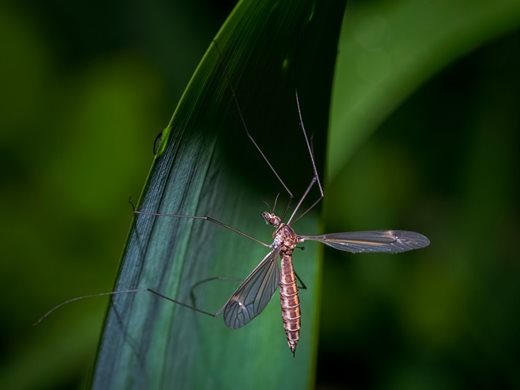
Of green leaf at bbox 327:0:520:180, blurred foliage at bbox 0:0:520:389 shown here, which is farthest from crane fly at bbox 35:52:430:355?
blurred foliage at bbox 0:0:520:389

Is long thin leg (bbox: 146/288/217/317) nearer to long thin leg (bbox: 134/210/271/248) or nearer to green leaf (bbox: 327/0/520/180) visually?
long thin leg (bbox: 134/210/271/248)

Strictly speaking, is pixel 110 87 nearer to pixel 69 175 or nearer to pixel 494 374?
pixel 69 175

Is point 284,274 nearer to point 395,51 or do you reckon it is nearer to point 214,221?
point 214,221

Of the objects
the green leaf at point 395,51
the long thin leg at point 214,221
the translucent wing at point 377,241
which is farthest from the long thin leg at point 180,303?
the green leaf at point 395,51

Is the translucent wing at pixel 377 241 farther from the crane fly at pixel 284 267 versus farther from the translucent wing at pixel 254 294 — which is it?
the translucent wing at pixel 254 294

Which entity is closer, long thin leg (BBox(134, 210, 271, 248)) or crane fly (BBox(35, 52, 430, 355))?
long thin leg (BBox(134, 210, 271, 248))

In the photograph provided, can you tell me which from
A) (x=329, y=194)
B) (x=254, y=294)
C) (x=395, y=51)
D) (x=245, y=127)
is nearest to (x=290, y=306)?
(x=254, y=294)
